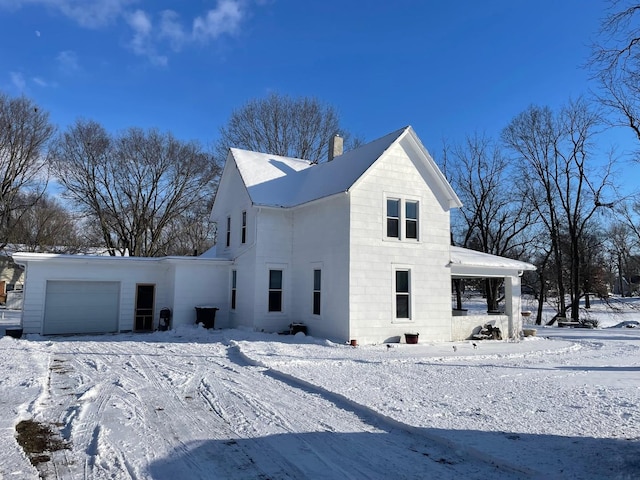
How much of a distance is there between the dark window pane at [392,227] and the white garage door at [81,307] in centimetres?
1108

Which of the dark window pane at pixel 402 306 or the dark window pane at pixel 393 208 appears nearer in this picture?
the dark window pane at pixel 402 306

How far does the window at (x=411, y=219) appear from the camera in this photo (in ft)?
51.8

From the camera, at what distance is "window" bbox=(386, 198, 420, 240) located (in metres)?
15.5

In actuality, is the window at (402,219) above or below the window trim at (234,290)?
above

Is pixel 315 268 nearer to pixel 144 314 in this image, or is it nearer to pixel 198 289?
pixel 198 289

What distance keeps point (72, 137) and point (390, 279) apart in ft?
86.8

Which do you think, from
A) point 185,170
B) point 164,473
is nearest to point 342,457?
point 164,473

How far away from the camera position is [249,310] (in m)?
16.9

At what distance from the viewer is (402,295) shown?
50.4 feet

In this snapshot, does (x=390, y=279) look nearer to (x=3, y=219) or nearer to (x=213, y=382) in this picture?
(x=213, y=382)

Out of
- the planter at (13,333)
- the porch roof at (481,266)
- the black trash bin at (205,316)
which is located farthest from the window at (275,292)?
the planter at (13,333)

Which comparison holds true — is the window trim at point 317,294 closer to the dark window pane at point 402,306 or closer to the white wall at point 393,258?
the white wall at point 393,258

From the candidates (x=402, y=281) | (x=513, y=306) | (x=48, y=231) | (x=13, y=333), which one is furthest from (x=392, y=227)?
(x=48, y=231)

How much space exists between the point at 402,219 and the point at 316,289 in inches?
152
